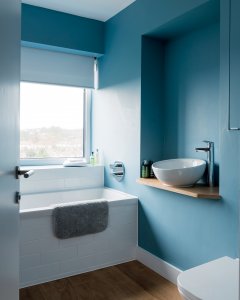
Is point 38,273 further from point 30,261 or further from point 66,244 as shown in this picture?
point 66,244

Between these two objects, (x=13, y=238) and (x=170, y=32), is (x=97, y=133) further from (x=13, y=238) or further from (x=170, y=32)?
(x=13, y=238)

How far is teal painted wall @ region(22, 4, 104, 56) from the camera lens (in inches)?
111

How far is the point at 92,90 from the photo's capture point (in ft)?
11.6

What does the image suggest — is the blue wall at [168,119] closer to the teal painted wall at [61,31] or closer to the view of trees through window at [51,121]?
the teal painted wall at [61,31]

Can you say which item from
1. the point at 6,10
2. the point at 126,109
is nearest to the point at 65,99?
the point at 126,109

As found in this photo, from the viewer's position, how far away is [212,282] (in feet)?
4.56

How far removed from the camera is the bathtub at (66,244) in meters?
2.24

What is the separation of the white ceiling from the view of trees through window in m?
0.81

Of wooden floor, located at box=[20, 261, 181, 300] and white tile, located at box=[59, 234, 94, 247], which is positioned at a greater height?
white tile, located at box=[59, 234, 94, 247]

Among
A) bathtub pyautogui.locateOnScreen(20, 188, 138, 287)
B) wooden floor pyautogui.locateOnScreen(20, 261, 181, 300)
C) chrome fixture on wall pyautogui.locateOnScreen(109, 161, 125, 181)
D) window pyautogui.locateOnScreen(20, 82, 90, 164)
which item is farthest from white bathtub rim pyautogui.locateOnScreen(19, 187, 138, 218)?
window pyautogui.locateOnScreen(20, 82, 90, 164)

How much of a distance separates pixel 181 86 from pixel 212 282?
1713mm

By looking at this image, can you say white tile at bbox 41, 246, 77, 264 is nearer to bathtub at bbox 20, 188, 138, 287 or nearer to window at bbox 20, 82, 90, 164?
bathtub at bbox 20, 188, 138, 287

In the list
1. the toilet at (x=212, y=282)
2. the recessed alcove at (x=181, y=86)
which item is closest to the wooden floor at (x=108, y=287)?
the toilet at (x=212, y=282)

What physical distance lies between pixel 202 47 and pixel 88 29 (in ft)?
4.52
